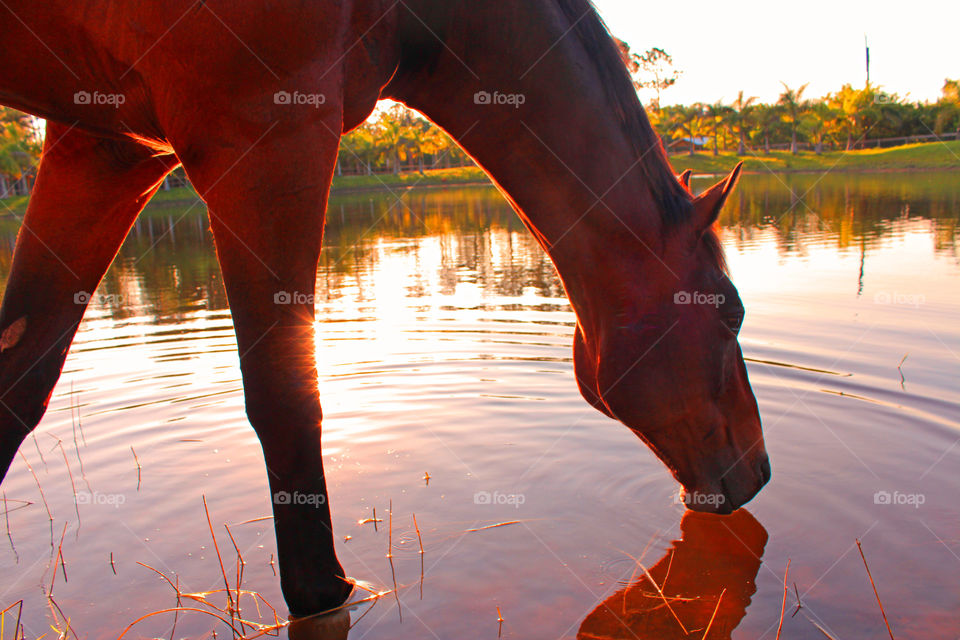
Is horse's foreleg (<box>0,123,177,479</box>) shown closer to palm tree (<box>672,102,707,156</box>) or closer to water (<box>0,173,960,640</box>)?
water (<box>0,173,960,640</box>)

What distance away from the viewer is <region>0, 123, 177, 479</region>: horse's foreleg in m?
2.38

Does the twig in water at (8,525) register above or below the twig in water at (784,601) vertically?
above

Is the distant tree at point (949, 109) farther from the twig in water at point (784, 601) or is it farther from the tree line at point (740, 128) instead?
the twig in water at point (784, 601)

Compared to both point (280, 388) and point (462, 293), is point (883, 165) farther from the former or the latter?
point (280, 388)

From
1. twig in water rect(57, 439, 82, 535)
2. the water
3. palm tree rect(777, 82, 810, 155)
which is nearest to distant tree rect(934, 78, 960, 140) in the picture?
palm tree rect(777, 82, 810, 155)

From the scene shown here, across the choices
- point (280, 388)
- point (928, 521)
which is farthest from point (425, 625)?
point (928, 521)

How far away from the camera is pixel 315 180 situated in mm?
1900

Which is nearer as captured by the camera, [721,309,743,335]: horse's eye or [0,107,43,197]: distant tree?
[721,309,743,335]: horse's eye

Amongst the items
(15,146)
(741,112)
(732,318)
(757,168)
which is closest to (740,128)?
(741,112)

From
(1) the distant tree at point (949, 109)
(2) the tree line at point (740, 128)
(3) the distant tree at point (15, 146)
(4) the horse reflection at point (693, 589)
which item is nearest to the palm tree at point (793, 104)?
(2) the tree line at point (740, 128)

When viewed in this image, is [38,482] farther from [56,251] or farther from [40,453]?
[56,251]

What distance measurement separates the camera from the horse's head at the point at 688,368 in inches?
91.5

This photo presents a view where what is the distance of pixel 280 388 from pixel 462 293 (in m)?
7.46

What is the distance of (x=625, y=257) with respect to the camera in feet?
7.52
